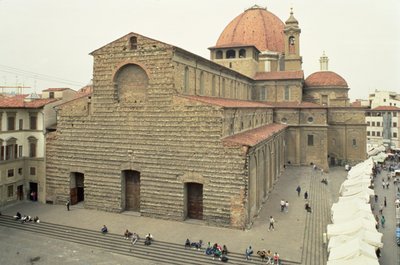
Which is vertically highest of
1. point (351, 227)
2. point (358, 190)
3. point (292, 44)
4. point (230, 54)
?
point (292, 44)

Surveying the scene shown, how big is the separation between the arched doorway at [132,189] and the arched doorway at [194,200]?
422 cm

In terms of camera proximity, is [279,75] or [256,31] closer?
[279,75]

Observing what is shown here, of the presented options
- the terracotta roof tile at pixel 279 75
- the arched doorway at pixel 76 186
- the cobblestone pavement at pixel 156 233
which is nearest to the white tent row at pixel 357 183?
the cobblestone pavement at pixel 156 233

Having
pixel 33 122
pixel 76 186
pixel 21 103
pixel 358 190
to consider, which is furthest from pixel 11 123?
pixel 358 190

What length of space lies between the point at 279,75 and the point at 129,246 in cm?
3506

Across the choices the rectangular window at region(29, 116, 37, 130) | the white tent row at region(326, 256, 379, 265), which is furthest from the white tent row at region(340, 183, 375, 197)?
the rectangular window at region(29, 116, 37, 130)

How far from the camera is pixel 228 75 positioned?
120 feet

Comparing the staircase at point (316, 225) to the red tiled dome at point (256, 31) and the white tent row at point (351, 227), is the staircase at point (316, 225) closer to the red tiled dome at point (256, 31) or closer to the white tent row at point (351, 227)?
the white tent row at point (351, 227)

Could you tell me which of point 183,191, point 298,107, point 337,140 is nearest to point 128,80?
point 183,191

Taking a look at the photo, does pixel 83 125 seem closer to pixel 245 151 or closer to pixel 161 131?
pixel 161 131

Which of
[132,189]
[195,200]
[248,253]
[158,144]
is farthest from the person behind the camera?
[132,189]

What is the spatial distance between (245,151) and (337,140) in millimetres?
30496

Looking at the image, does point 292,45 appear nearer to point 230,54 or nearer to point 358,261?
point 230,54

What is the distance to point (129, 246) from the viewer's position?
20.8 metres
